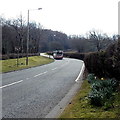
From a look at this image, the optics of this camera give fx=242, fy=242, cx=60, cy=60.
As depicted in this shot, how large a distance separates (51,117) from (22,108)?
1476 millimetres

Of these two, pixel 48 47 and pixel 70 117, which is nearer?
pixel 70 117

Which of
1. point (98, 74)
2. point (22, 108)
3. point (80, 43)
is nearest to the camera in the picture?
point (22, 108)

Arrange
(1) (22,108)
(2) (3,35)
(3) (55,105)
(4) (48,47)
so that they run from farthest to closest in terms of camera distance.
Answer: (4) (48,47), (2) (3,35), (3) (55,105), (1) (22,108)

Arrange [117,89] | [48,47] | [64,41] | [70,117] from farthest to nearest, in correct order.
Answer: [64,41]
[48,47]
[117,89]
[70,117]

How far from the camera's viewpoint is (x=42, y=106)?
8.56m

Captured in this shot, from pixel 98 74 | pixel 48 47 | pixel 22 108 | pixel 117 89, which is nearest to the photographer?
pixel 22 108

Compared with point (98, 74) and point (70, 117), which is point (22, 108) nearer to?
point (70, 117)

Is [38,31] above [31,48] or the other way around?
above

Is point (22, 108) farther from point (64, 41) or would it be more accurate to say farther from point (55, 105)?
point (64, 41)

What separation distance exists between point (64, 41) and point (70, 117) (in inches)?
5478

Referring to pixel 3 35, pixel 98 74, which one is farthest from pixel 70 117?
pixel 3 35

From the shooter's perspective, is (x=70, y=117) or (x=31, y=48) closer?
(x=70, y=117)

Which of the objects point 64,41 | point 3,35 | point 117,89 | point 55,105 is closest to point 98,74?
point 117,89

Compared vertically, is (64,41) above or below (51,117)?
above
